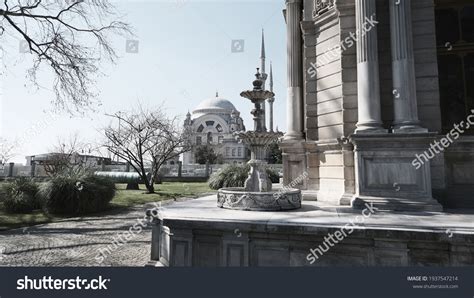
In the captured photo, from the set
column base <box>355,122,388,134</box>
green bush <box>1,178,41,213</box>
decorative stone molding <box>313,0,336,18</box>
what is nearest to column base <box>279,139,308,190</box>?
column base <box>355,122,388,134</box>

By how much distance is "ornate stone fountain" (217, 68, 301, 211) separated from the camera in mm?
6473

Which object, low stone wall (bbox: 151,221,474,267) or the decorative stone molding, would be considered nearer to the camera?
low stone wall (bbox: 151,221,474,267)

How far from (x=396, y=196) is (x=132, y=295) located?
603cm

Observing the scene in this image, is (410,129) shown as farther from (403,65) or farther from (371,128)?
(403,65)

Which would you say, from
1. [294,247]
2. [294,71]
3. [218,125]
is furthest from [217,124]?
[294,247]

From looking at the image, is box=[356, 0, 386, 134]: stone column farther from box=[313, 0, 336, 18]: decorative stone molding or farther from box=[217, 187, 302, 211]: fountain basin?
box=[217, 187, 302, 211]: fountain basin

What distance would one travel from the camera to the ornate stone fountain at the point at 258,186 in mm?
6473

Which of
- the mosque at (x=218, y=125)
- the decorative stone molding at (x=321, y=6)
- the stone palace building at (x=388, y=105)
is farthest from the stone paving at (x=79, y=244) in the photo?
the mosque at (x=218, y=125)

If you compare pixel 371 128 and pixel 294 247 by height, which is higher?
pixel 371 128

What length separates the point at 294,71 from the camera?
10273 mm

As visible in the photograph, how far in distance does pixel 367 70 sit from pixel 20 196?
636 inches

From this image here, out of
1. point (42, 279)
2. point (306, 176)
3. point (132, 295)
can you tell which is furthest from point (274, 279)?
point (306, 176)

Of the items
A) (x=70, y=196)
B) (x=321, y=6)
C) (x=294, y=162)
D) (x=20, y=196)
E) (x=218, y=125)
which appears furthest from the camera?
(x=218, y=125)

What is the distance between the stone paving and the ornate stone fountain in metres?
2.56
